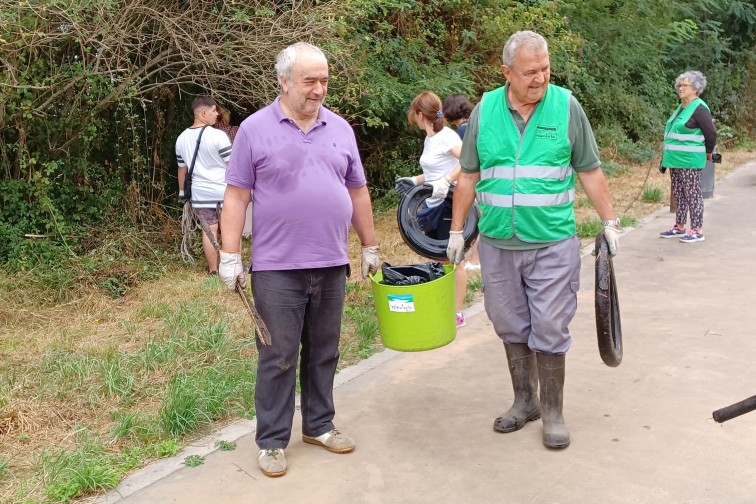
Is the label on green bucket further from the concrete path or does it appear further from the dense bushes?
the dense bushes

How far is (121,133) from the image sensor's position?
9047 mm

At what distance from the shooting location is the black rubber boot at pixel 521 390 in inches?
178

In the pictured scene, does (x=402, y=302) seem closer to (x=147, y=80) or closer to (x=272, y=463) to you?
(x=272, y=463)

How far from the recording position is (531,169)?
13.7 ft

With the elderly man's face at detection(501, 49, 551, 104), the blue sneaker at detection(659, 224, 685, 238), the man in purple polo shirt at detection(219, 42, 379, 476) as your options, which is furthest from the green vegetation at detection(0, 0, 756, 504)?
the elderly man's face at detection(501, 49, 551, 104)

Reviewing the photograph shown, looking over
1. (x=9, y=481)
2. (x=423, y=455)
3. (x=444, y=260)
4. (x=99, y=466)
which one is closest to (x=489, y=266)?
(x=423, y=455)

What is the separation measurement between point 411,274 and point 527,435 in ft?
3.61

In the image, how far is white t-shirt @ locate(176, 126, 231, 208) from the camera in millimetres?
8141

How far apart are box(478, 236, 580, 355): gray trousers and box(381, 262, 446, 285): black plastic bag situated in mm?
410

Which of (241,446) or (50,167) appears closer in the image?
(241,446)

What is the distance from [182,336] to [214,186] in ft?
7.98

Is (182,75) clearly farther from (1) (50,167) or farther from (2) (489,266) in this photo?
(2) (489,266)

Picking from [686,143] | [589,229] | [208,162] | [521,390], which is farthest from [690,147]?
[521,390]

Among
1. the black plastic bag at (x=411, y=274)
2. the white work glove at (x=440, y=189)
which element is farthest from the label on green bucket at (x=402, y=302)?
the white work glove at (x=440, y=189)
